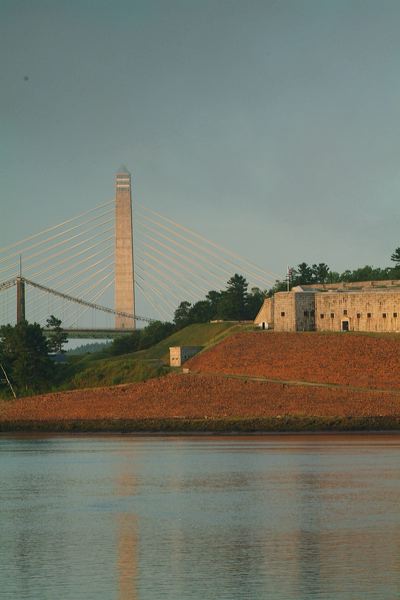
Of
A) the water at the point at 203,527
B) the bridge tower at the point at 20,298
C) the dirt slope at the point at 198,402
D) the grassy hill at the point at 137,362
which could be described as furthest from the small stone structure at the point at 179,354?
the water at the point at 203,527

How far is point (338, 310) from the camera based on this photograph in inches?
3445

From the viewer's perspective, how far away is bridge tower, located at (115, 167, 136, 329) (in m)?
118

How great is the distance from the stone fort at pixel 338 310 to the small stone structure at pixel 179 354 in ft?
21.8

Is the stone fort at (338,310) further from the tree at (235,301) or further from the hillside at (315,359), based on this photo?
the tree at (235,301)

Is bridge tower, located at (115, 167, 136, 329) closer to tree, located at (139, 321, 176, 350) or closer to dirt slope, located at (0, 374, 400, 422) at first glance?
tree, located at (139, 321, 176, 350)

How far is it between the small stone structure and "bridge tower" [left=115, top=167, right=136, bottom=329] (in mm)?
25468

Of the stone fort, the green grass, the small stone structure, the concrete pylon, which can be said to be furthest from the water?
the concrete pylon

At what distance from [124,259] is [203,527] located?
86.3m

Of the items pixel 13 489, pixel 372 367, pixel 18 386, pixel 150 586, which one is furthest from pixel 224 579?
pixel 18 386

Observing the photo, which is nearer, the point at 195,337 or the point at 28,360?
the point at 28,360

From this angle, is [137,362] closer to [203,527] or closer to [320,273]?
[320,273]

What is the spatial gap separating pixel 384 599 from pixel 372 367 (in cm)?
5930

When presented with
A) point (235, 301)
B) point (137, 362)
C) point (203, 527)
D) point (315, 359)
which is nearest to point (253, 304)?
point (235, 301)

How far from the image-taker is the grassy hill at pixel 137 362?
91000 millimetres
